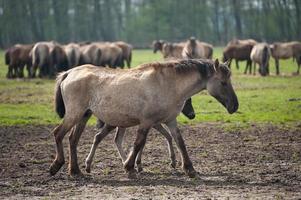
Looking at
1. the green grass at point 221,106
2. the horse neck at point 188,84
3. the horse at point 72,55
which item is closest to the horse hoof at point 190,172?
the horse neck at point 188,84

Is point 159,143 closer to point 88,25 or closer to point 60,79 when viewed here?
point 60,79

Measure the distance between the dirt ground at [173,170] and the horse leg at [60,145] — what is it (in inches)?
5.3

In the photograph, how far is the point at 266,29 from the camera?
8262cm

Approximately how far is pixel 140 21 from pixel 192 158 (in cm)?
9028

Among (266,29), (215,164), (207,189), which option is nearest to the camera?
(207,189)

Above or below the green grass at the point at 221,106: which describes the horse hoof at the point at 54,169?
above

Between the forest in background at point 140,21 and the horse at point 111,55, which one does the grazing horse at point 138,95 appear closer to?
the horse at point 111,55

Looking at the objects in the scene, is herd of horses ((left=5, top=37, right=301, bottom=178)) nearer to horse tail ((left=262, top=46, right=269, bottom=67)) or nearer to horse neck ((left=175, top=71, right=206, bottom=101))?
horse neck ((left=175, top=71, right=206, bottom=101))

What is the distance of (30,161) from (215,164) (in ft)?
9.94

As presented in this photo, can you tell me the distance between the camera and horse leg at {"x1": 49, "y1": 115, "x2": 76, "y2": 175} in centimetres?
1055

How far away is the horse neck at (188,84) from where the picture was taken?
1051 centimetres

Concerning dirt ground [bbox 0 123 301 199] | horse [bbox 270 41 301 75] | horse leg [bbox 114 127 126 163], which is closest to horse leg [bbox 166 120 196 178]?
Answer: dirt ground [bbox 0 123 301 199]

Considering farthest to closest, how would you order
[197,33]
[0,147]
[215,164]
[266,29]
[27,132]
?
[197,33] < [266,29] < [27,132] < [0,147] < [215,164]

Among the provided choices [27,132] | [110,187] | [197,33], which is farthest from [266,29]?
[110,187]
